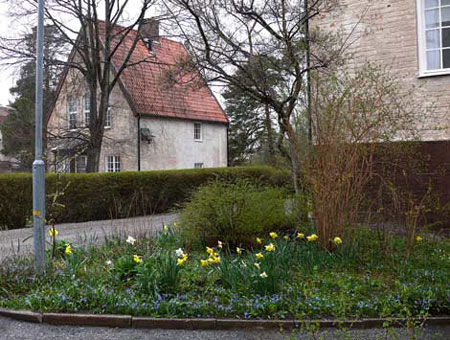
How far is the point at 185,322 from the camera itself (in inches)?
181

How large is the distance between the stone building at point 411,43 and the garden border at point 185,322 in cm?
599

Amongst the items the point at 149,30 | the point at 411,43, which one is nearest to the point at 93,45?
the point at 149,30

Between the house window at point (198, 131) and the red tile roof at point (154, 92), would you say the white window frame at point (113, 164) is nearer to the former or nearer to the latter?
the red tile roof at point (154, 92)

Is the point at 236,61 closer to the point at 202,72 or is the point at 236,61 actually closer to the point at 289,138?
the point at 202,72

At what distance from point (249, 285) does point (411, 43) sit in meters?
7.63

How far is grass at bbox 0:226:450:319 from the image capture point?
481 cm

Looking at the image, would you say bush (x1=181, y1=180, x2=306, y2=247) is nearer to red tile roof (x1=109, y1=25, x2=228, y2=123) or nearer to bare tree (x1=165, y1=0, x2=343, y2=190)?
bare tree (x1=165, y1=0, x2=343, y2=190)

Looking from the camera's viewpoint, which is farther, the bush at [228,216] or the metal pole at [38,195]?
the bush at [228,216]

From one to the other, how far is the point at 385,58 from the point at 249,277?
7.37 m

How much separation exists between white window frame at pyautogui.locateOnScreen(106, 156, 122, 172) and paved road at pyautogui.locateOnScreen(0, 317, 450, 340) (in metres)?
20.1

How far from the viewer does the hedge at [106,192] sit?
12.8 meters

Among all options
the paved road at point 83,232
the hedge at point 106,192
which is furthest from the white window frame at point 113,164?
the paved road at point 83,232

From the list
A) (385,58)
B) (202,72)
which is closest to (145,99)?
(202,72)

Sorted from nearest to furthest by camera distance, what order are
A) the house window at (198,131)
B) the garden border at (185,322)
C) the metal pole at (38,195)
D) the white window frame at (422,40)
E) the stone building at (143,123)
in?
1. the garden border at (185,322)
2. the metal pole at (38,195)
3. the white window frame at (422,40)
4. the stone building at (143,123)
5. the house window at (198,131)
